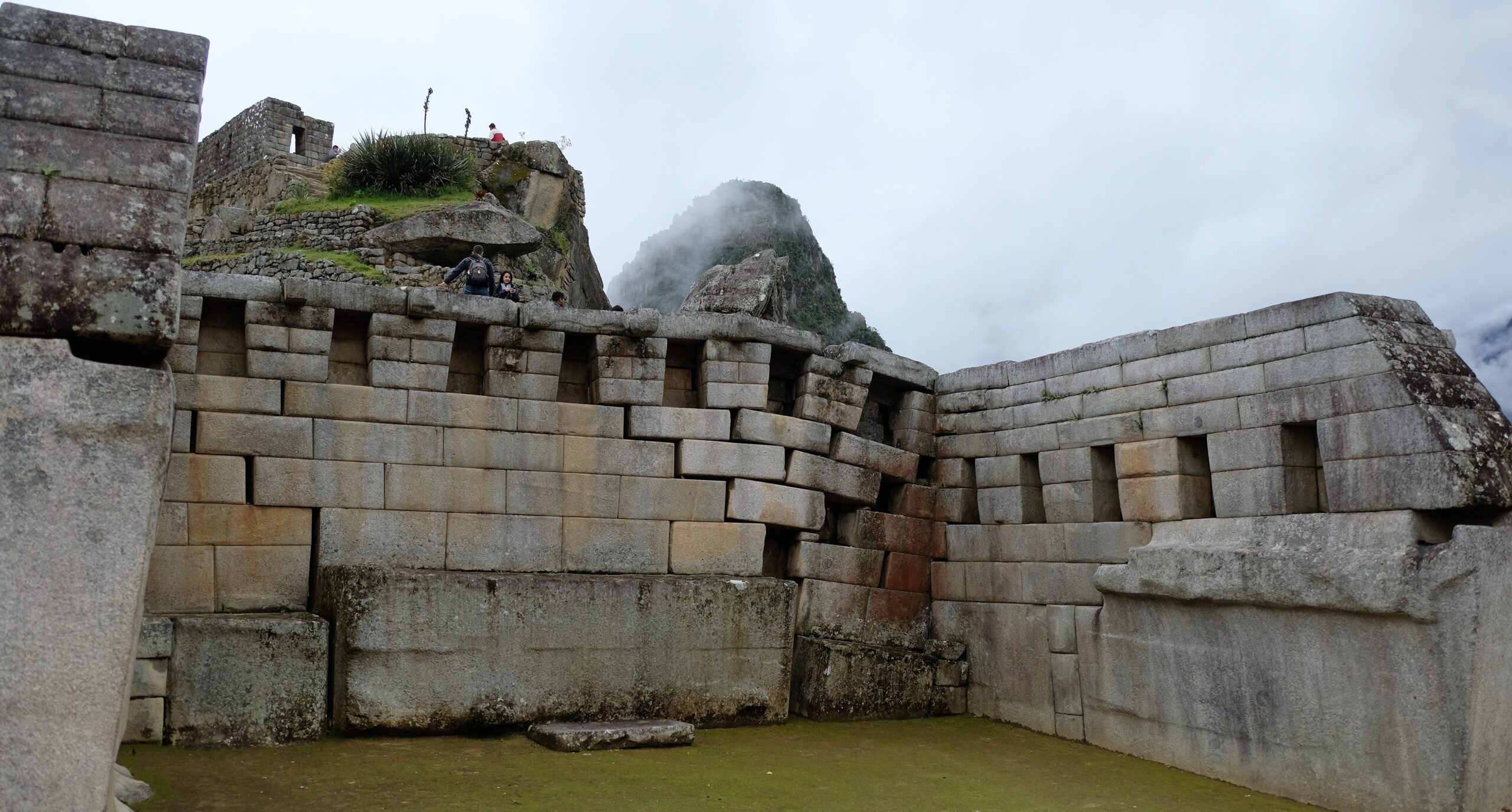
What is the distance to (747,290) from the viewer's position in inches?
610

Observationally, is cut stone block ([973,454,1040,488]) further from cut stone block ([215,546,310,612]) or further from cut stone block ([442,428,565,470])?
cut stone block ([215,546,310,612])

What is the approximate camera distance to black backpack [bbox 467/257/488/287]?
43.6ft

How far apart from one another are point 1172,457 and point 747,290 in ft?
23.6

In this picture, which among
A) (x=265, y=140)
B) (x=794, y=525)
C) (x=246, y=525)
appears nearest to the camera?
(x=246, y=525)

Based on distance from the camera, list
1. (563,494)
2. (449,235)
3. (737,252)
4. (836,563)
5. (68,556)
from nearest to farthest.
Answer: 1. (68,556)
2. (563,494)
3. (836,563)
4. (449,235)
5. (737,252)

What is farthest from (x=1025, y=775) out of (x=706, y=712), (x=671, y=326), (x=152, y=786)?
(x=152, y=786)

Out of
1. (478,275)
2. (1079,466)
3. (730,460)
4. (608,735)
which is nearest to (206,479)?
(608,735)

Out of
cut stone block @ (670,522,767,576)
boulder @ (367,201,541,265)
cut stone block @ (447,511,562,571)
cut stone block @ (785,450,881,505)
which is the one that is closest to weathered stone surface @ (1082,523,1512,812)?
cut stone block @ (785,450,881,505)

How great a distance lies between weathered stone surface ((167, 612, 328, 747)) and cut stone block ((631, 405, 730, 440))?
2966 millimetres

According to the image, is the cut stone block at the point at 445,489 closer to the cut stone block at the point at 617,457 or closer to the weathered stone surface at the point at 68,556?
the cut stone block at the point at 617,457

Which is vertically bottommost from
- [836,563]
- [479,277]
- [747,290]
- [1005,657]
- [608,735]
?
[608,735]

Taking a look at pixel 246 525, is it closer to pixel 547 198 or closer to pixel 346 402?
pixel 346 402

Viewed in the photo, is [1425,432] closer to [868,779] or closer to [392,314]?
[868,779]

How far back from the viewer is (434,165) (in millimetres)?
19594
